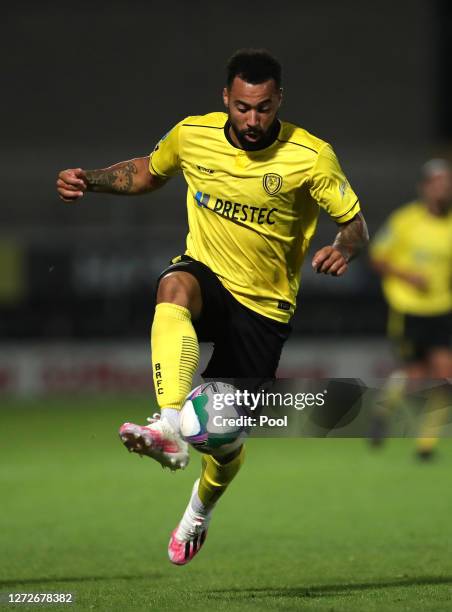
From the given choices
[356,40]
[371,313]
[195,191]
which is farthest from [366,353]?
[195,191]

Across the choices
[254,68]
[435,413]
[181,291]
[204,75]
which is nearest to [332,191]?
[254,68]

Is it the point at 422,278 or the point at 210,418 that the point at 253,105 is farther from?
the point at 422,278

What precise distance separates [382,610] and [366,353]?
12215 mm

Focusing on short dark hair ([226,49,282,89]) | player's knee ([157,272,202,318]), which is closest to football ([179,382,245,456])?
player's knee ([157,272,202,318])

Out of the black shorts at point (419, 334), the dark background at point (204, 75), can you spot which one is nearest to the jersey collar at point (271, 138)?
the black shorts at point (419, 334)

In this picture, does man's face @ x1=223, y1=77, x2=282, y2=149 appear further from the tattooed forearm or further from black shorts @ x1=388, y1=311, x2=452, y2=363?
black shorts @ x1=388, y1=311, x2=452, y2=363

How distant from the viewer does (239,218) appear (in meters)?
6.03

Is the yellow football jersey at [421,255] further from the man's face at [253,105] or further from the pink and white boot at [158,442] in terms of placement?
the pink and white boot at [158,442]

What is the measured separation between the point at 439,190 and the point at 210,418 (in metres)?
7.01

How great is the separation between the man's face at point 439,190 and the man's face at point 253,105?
20.0 ft

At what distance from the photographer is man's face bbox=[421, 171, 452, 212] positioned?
11.7m

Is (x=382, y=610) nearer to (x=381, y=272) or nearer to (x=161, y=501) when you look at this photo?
(x=161, y=501)

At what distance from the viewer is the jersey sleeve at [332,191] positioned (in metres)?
5.86

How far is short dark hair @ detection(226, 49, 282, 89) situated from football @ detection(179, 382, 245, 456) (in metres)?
1.38
